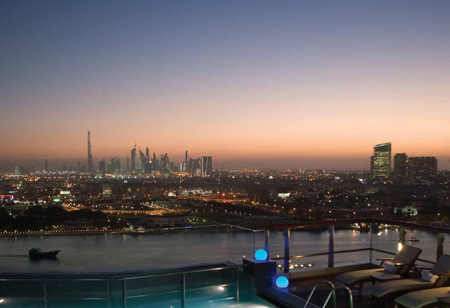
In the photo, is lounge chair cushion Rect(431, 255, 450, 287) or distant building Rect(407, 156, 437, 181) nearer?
lounge chair cushion Rect(431, 255, 450, 287)

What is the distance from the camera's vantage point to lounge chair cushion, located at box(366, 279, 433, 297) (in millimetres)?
3510

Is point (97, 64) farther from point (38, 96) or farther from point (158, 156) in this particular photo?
point (158, 156)

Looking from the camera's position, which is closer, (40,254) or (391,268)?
(391,268)

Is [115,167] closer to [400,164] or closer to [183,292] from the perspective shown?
[400,164]

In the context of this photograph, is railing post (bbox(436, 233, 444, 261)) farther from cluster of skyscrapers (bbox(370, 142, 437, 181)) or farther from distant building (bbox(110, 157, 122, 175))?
distant building (bbox(110, 157, 122, 175))

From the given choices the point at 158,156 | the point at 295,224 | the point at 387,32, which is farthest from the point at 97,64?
the point at 158,156

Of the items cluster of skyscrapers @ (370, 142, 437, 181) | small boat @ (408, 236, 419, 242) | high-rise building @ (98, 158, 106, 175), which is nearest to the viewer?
small boat @ (408, 236, 419, 242)

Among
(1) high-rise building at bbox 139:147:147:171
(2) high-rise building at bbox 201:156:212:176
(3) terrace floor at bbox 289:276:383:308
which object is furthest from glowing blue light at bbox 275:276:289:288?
(1) high-rise building at bbox 139:147:147:171

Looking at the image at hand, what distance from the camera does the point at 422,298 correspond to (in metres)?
3.21

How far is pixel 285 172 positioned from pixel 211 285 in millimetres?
83780

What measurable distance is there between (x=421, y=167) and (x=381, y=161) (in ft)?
18.3

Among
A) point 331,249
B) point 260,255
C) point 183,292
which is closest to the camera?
point 183,292

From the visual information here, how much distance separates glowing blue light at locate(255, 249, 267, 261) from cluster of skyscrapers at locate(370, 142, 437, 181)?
49154mm

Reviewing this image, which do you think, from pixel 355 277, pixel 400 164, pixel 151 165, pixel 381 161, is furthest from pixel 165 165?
pixel 355 277
